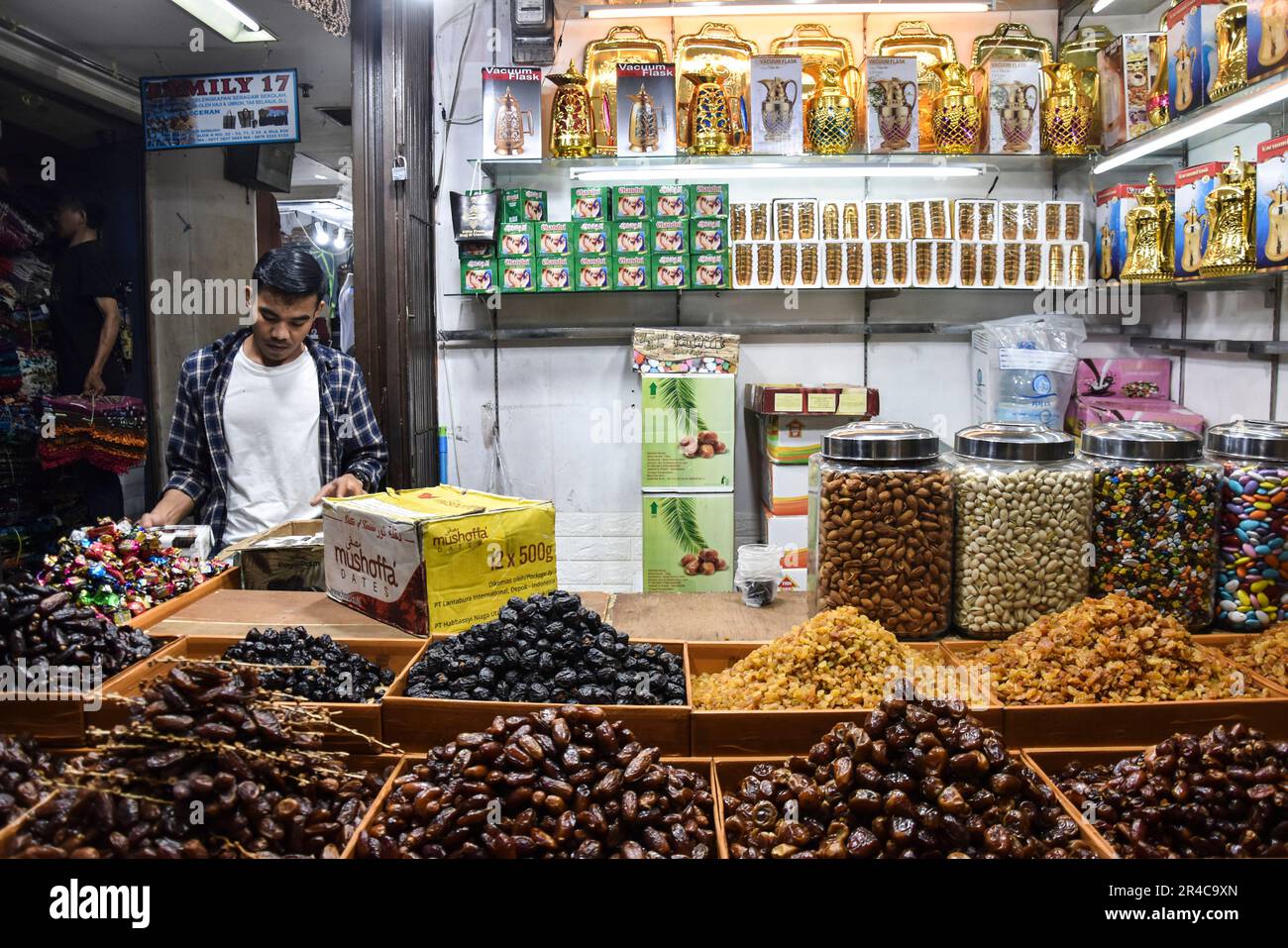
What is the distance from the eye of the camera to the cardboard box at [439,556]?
1812 millimetres

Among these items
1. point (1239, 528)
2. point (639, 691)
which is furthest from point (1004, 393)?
point (639, 691)

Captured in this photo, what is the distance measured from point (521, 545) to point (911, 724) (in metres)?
0.93

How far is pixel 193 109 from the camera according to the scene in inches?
152

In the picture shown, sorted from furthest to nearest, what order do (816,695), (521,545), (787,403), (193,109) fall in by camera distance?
(193,109)
(787,403)
(521,545)
(816,695)

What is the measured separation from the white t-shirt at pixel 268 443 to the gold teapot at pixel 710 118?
176cm

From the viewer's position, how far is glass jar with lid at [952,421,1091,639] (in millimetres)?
1755

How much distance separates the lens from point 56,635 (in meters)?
1.60

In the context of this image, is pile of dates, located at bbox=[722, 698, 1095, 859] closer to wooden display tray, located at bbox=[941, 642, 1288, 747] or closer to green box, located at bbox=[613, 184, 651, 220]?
wooden display tray, located at bbox=[941, 642, 1288, 747]

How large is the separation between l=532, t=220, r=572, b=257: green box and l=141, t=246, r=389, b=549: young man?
1060mm

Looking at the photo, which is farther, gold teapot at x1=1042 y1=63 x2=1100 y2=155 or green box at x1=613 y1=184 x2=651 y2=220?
green box at x1=613 y1=184 x2=651 y2=220

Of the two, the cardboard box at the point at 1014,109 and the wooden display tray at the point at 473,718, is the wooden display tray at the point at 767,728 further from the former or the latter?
the cardboard box at the point at 1014,109

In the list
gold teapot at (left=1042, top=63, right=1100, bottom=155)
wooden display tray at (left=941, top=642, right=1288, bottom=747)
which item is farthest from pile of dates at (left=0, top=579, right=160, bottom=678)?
gold teapot at (left=1042, top=63, right=1100, bottom=155)

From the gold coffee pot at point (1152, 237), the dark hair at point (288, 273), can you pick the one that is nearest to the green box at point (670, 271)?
the dark hair at point (288, 273)
